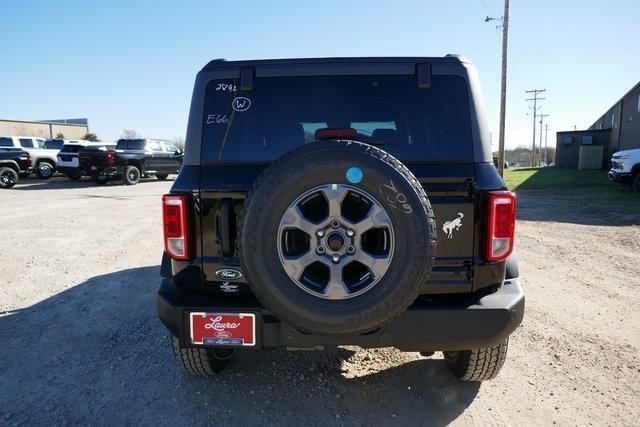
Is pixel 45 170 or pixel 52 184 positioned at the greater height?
pixel 45 170

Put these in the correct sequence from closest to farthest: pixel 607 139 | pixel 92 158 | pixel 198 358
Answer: pixel 198 358 < pixel 92 158 < pixel 607 139

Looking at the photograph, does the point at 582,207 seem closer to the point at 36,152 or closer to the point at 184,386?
the point at 184,386

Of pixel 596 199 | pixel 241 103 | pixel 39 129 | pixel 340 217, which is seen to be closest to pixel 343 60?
pixel 241 103

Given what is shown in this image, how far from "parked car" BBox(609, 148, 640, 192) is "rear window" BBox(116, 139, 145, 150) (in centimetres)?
1782

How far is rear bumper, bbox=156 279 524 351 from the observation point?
7.37 ft

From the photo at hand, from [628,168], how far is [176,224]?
15.7 meters

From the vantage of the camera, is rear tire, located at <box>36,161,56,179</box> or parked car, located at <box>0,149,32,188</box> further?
rear tire, located at <box>36,161,56,179</box>

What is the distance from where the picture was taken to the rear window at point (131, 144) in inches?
735

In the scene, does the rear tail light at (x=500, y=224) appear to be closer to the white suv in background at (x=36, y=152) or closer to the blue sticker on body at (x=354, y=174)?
the blue sticker on body at (x=354, y=174)

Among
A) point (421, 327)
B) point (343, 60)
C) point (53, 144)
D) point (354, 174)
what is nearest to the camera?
point (354, 174)

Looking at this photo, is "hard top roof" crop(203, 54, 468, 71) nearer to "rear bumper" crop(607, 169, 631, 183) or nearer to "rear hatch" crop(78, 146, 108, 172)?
"rear bumper" crop(607, 169, 631, 183)

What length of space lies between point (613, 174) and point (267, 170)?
632 inches

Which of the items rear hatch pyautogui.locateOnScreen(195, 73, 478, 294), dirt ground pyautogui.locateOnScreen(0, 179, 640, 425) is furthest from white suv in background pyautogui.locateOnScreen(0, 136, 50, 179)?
rear hatch pyautogui.locateOnScreen(195, 73, 478, 294)

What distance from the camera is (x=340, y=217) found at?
2.03 meters
